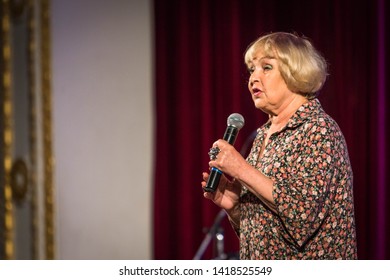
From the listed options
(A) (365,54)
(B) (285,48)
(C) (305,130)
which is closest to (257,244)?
(C) (305,130)

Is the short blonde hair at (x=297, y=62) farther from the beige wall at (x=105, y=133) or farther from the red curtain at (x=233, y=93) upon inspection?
the beige wall at (x=105, y=133)

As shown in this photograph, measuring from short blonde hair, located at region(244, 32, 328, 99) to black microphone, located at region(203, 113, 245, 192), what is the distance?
195 millimetres

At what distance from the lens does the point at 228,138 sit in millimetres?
1696

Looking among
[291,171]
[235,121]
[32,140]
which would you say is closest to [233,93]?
[32,140]

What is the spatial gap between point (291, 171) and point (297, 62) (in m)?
0.32

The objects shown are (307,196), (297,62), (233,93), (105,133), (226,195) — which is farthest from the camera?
(105,133)

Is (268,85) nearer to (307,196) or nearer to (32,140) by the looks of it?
(307,196)

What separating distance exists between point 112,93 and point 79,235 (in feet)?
3.06

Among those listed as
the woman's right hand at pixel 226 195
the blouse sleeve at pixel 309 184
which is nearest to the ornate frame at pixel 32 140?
the woman's right hand at pixel 226 195

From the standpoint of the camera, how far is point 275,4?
3.19 m

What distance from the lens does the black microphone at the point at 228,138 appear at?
162 centimetres

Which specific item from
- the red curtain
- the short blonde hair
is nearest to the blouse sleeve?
the short blonde hair

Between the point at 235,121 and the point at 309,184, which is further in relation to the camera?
the point at 235,121
